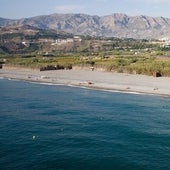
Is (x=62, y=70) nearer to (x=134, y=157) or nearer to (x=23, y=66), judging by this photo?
(x=23, y=66)

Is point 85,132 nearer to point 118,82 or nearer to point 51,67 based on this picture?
point 118,82

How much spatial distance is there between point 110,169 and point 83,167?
9.54 feet

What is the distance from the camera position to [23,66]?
560 ft

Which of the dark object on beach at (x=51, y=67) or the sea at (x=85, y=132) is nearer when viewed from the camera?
the sea at (x=85, y=132)

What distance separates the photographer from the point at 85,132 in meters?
53.8

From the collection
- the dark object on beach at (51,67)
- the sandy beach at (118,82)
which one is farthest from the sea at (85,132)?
the dark object on beach at (51,67)

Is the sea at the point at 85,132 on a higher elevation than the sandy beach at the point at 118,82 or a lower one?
lower

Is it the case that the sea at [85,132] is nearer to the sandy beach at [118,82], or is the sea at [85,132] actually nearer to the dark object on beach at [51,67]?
the sandy beach at [118,82]

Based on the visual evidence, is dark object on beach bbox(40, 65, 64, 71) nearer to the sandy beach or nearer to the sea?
the sandy beach

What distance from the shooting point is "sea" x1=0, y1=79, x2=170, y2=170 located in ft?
136

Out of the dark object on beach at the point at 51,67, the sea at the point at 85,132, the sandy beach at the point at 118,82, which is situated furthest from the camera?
the dark object on beach at the point at 51,67

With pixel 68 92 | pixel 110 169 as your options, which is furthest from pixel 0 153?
pixel 68 92

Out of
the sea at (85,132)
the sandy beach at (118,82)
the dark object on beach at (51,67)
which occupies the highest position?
the dark object on beach at (51,67)

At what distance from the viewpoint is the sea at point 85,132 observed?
4147cm
